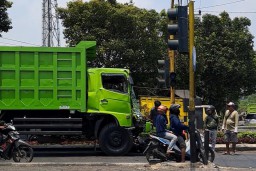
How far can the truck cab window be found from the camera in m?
16.0

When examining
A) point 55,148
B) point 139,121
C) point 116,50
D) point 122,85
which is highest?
point 116,50

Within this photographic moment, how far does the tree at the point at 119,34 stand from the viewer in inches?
1198

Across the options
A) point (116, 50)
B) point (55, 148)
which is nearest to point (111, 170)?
point (55, 148)

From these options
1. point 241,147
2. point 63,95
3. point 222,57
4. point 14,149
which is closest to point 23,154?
point 14,149

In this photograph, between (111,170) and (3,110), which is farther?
(3,110)

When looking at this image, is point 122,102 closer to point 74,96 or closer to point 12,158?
point 74,96

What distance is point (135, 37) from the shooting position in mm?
31016

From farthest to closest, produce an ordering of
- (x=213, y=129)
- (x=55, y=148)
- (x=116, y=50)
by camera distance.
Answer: (x=116, y=50) < (x=55, y=148) < (x=213, y=129)

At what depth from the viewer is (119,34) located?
3092 cm

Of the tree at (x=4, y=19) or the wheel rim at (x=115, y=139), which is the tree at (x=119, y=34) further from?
the wheel rim at (x=115, y=139)

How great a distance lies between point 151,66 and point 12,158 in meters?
19.4

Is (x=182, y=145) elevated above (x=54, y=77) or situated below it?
below

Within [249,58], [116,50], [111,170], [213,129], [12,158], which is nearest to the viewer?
[111,170]

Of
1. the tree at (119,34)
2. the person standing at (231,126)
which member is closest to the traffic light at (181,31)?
the person standing at (231,126)
